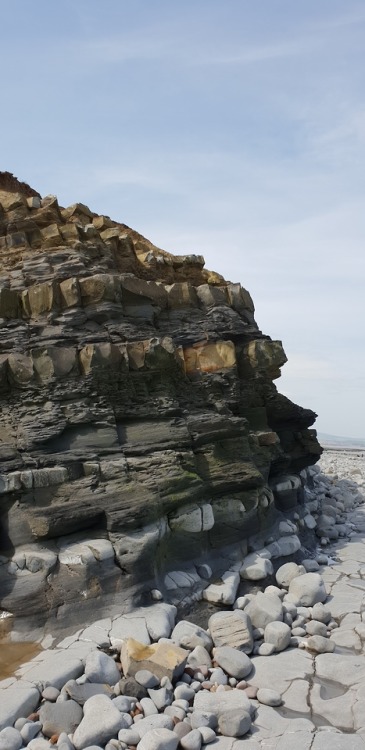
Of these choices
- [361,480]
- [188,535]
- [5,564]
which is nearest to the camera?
[5,564]

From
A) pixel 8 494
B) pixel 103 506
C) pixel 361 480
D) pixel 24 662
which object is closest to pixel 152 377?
pixel 103 506

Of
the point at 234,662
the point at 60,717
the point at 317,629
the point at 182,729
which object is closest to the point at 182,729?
the point at 182,729

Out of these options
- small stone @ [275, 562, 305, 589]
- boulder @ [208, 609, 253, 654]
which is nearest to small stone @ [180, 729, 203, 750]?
boulder @ [208, 609, 253, 654]

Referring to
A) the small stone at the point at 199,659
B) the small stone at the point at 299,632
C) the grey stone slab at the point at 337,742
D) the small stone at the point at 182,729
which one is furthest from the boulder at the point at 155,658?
the small stone at the point at 299,632

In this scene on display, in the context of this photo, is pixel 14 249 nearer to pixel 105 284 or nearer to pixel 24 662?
pixel 105 284

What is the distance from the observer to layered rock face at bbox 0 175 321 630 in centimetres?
730

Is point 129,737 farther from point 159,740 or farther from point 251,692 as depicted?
point 251,692

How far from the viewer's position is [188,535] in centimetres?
835

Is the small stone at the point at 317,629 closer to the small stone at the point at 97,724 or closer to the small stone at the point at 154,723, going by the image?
the small stone at the point at 154,723

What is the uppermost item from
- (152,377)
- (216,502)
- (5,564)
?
(152,377)

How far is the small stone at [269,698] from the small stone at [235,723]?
47 cm

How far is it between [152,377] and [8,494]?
2761mm

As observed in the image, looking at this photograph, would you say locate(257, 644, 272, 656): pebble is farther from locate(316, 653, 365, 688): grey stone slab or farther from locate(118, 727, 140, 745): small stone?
locate(118, 727, 140, 745): small stone

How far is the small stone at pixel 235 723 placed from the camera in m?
5.12
